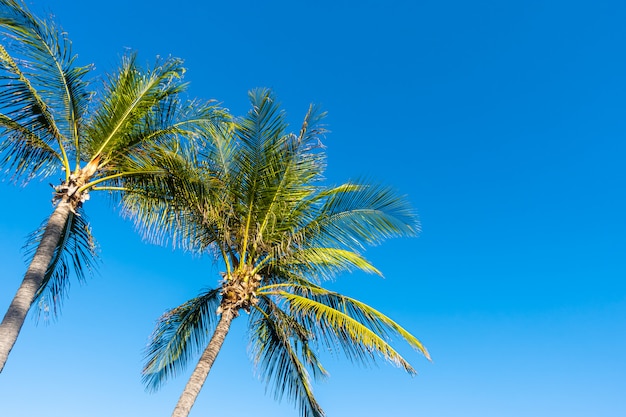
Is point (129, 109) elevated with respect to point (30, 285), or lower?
elevated

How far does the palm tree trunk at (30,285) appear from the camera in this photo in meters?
6.34

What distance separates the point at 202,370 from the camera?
25.1 ft

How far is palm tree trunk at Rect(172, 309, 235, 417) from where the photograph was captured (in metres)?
7.16

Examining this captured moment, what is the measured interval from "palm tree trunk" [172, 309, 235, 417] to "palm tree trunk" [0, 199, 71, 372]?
2264mm

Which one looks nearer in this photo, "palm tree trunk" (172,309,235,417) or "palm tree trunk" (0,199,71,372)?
"palm tree trunk" (0,199,71,372)

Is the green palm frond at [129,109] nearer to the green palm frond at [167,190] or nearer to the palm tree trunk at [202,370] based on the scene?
the green palm frond at [167,190]

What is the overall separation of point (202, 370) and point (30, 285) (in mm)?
2597

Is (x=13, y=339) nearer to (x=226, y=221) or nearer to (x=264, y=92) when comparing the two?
(x=226, y=221)

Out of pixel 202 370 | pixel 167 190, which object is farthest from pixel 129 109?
pixel 202 370

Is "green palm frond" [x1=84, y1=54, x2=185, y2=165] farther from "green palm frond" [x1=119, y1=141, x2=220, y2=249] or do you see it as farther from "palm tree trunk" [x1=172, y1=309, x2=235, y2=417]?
"palm tree trunk" [x1=172, y1=309, x2=235, y2=417]

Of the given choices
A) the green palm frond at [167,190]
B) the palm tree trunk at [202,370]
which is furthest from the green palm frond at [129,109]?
the palm tree trunk at [202,370]

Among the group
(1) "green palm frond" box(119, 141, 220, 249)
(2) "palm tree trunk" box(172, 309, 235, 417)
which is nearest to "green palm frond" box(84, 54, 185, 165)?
(1) "green palm frond" box(119, 141, 220, 249)

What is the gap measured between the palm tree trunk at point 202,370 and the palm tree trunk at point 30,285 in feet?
7.43

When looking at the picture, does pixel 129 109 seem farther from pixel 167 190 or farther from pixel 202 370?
pixel 202 370
